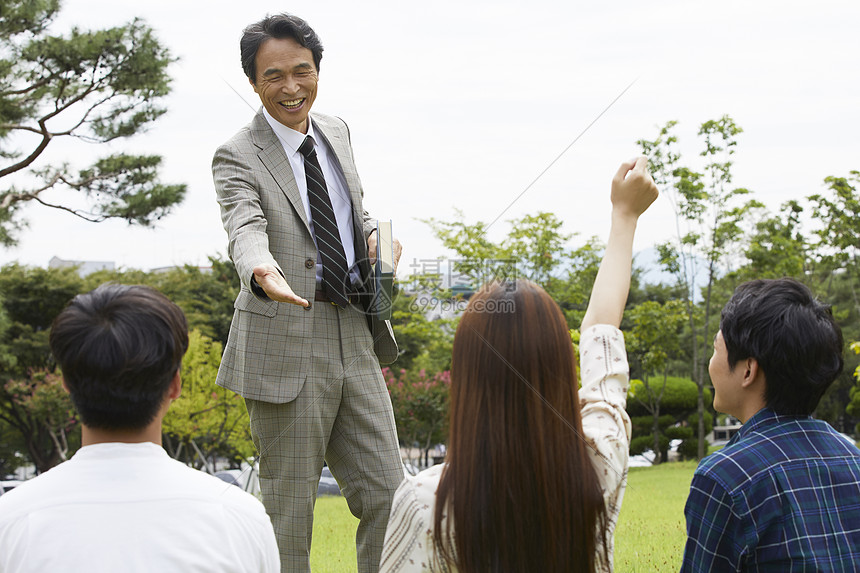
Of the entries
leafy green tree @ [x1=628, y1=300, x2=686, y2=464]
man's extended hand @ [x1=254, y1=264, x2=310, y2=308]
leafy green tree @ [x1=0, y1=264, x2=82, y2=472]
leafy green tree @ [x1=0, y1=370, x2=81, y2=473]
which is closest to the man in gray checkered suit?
man's extended hand @ [x1=254, y1=264, x2=310, y2=308]

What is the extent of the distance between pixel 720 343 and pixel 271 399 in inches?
56.6

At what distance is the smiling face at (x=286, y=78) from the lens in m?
2.76

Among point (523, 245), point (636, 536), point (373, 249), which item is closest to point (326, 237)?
point (373, 249)

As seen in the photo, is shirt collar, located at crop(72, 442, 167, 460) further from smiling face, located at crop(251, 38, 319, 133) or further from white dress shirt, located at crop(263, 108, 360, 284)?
smiling face, located at crop(251, 38, 319, 133)

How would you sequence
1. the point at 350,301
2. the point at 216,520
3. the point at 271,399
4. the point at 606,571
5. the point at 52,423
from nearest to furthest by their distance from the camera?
the point at 216,520
the point at 606,571
the point at 271,399
the point at 350,301
the point at 52,423

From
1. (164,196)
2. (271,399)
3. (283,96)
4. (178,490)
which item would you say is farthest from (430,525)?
(164,196)

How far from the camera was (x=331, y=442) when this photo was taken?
9.23ft

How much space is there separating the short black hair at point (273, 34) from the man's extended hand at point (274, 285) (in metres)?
0.91

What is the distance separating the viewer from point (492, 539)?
4.84 feet

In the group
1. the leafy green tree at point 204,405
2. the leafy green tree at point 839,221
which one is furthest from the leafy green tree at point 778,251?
the leafy green tree at point 204,405

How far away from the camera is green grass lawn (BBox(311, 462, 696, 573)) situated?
4245 millimetres

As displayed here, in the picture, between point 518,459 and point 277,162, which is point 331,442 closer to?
point 277,162

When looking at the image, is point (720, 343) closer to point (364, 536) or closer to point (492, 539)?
point (492, 539)

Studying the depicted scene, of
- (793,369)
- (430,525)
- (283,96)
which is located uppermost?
(283,96)
